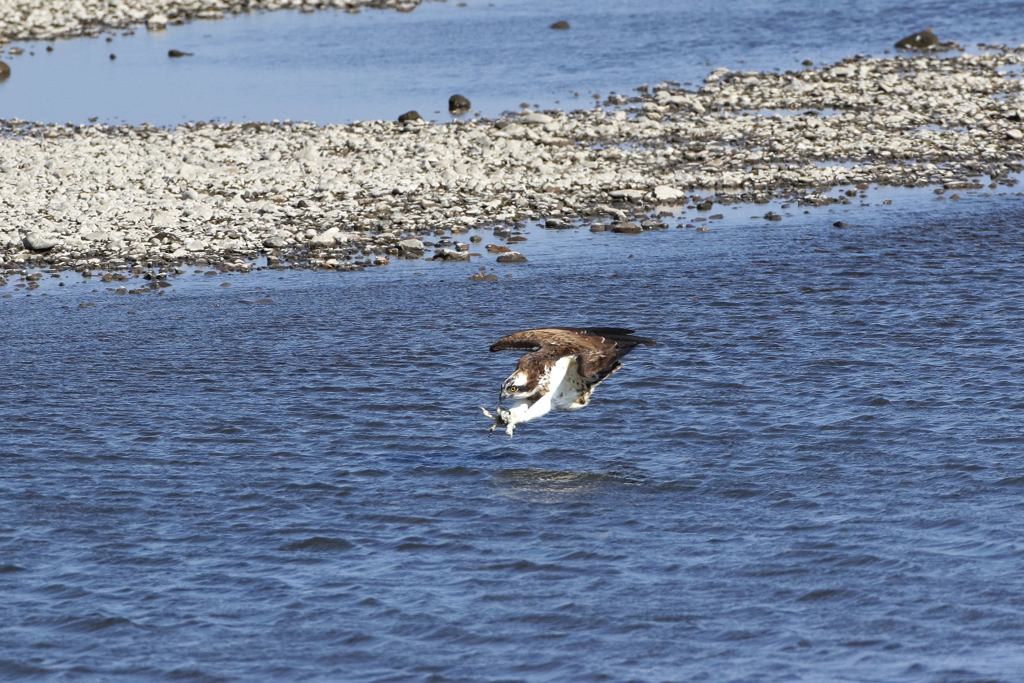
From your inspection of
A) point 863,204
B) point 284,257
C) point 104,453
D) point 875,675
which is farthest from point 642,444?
point 863,204

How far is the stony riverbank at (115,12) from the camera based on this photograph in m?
58.8

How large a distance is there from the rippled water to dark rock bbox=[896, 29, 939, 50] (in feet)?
72.9

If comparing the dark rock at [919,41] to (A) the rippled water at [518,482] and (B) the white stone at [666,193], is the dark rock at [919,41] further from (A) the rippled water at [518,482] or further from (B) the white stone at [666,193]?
(A) the rippled water at [518,482]

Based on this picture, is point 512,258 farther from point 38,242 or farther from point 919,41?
point 919,41

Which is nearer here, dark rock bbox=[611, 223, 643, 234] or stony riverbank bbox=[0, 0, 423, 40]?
dark rock bbox=[611, 223, 643, 234]

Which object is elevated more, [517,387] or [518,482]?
[517,387]

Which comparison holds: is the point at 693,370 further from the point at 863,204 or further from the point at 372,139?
the point at 372,139

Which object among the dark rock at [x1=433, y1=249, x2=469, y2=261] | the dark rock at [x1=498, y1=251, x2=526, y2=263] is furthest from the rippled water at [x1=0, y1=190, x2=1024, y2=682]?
the dark rock at [x1=498, y1=251, x2=526, y2=263]

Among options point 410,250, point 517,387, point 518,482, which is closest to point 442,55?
point 410,250

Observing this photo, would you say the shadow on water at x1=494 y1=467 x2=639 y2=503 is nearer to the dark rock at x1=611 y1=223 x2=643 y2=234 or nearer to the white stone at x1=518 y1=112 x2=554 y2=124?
the dark rock at x1=611 y1=223 x2=643 y2=234

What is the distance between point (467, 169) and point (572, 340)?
610 inches

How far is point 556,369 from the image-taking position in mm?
13406

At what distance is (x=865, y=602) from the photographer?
11000 millimetres

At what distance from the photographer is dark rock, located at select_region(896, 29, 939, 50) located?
42.1 m
